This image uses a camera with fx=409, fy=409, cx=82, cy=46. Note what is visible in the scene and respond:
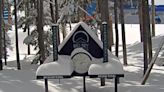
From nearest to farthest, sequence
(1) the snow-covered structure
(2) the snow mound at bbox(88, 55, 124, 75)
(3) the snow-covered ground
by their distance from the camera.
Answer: (2) the snow mound at bbox(88, 55, 124, 75) < (1) the snow-covered structure < (3) the snow-covered ground

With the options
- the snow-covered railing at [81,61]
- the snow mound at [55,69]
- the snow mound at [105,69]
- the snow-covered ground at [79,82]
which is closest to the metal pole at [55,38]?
the snow-covered railing at [81,61]

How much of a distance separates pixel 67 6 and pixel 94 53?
12311mm

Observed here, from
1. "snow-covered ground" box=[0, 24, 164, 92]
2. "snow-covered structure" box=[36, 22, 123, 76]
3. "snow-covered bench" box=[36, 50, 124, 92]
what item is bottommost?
"snow-covered ground" box=[0, 24, 164, 92]

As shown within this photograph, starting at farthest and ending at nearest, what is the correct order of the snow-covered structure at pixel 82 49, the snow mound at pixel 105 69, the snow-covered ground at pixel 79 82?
the snow-covered ground at pixel 79 82, the snow-covered structure at pixel 82 49, the snow mound at pixel 105 69

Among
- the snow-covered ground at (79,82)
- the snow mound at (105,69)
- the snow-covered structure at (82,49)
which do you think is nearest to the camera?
the snow mound at (105,69)

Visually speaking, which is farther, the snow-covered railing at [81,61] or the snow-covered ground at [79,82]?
the snow-covered ground at [79,82]

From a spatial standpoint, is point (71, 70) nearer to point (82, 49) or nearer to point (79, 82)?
point (82, 49)

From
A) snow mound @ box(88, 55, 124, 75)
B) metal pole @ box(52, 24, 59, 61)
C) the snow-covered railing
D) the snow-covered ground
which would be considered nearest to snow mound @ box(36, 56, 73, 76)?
the snow-covered railing

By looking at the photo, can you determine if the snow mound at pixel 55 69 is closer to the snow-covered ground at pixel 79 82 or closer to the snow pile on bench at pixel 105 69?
the snow pile on bench at pixel 105 69

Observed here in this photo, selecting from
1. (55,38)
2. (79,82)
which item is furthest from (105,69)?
(79,82)

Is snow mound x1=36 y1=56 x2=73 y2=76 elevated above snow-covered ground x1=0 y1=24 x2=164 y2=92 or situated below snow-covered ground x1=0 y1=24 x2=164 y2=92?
above

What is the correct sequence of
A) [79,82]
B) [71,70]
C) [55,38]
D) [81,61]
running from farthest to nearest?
[79,82], [81,61], [55,38], [71,70]

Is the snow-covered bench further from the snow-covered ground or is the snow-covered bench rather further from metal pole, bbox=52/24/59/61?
the snow-covered ground

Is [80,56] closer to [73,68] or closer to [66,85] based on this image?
[73,68]
